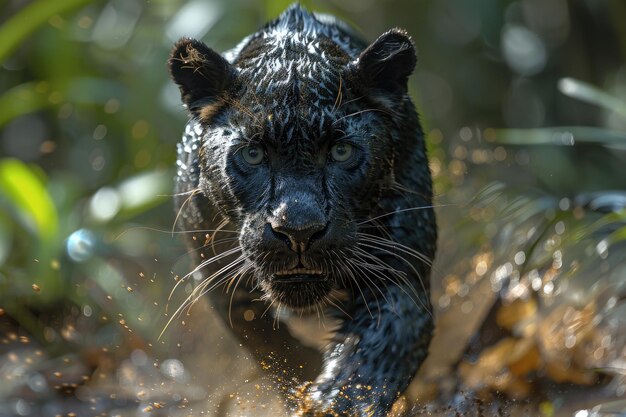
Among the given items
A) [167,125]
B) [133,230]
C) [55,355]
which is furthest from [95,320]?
[167,125]

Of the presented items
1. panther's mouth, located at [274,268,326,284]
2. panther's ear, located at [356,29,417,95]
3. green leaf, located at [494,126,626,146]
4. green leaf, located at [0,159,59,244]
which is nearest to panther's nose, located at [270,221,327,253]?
panther's mouth, located at [274,268,326,284]

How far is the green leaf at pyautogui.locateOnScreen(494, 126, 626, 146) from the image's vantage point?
4.77 metres

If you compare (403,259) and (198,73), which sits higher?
(198,73)

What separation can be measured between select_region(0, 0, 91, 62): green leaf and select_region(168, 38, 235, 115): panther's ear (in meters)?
2.67

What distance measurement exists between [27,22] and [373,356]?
3533mm

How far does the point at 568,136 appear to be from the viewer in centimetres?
558

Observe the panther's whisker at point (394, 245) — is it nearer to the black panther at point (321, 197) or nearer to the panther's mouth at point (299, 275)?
the black panther at point (321, 197)

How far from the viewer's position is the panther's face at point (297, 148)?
3.07m

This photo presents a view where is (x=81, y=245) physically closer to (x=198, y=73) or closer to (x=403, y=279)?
(x=198, y=73)

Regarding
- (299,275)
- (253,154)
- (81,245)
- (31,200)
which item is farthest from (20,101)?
(299,275)

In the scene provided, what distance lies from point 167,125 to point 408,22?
9.96 feet

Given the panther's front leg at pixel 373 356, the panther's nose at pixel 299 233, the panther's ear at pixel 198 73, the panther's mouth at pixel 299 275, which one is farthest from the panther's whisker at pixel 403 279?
the panther's ear at pixel 198 73

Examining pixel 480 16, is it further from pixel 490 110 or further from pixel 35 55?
pixel 35 55

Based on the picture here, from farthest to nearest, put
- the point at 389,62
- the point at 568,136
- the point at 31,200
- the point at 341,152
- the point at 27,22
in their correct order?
the point at 27,22 < the point at 568,136 < the point at 31,200 < the point at 389,62 < the point at 341,152
